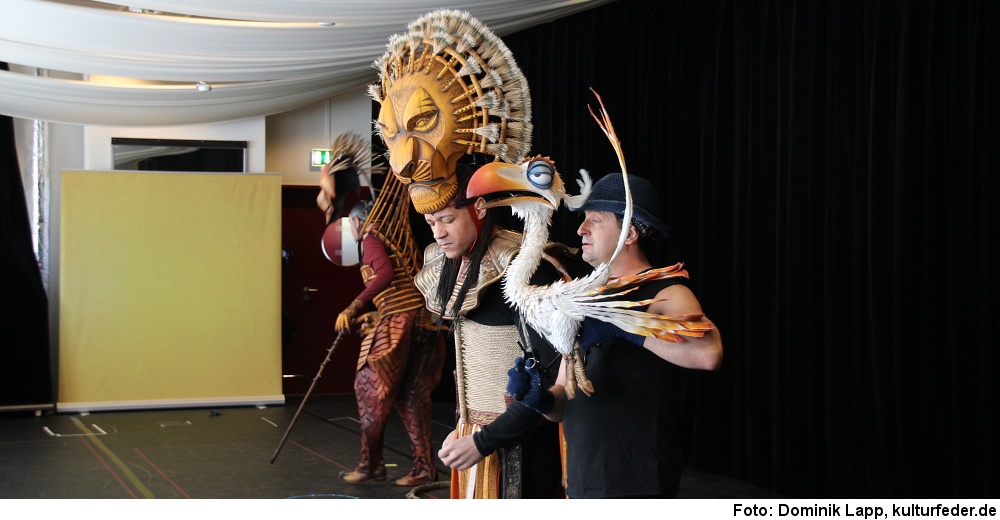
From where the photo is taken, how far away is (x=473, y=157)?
9.53ft

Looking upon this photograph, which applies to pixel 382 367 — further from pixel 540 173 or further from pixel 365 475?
pixel 540 173

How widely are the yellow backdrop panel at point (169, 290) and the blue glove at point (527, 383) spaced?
599 cm

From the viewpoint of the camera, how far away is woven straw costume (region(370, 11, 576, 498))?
106 inches

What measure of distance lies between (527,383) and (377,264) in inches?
105

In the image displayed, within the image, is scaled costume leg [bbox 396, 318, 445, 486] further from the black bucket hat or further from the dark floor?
the black bucket hat

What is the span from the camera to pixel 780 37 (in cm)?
459

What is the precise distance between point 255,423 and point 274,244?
1.53 metres

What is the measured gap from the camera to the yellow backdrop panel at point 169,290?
24.5 ft

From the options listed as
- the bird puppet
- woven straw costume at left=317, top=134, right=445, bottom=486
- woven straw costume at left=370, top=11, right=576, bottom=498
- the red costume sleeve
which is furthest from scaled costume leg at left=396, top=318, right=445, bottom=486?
the bird puppet

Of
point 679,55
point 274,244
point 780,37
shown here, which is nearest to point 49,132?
point 274,244

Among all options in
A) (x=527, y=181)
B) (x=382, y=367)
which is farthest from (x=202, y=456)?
(x=527, y=181)

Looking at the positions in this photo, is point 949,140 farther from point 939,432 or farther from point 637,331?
point 637,331

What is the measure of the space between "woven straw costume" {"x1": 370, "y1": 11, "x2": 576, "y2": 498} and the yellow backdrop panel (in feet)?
16.9

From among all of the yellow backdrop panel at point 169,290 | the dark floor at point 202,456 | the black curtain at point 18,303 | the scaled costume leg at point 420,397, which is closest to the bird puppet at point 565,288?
the scaled costume leg at point 420,397
